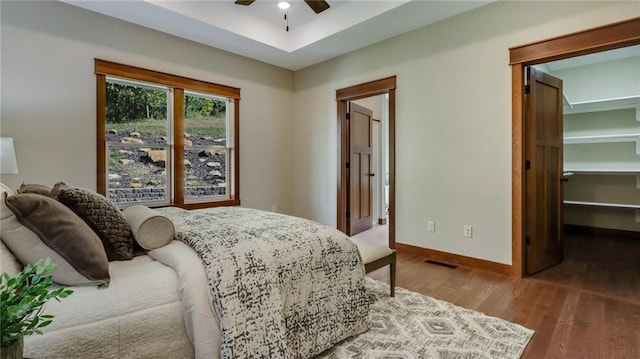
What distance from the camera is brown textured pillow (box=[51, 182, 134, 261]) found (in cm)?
141

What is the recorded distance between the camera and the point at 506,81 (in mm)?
2971

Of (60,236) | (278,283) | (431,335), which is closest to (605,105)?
(431,335)

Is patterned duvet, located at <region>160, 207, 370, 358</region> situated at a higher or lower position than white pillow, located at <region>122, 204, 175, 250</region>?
lower

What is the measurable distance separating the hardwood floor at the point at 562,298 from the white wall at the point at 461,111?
1.31 feet

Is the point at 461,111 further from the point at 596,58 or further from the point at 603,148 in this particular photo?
the point at 603,148

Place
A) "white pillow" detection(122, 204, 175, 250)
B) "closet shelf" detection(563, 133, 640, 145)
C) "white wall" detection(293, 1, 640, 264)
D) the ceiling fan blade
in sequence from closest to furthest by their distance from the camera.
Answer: "white pillow" detection(122, 204, 175, 250) → the ceiling fan blade → "white wall" detection(293, 1, 640, 264) → "closet shelf" detection(563, 133, 640, 145)

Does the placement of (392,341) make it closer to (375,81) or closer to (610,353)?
(610,353)

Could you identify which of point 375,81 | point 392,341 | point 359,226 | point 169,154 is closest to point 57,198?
point 392,341

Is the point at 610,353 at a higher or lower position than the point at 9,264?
lower

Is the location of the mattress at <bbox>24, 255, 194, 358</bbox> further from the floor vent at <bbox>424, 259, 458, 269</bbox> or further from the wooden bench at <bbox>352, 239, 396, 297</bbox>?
the floor vent at <bbox>424, 259, 458, 269</bbox>

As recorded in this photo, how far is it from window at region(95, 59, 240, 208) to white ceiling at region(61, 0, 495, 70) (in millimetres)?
558

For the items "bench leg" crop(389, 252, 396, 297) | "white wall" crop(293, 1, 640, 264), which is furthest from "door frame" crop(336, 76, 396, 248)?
"bench leg" crop(389, 252, 396, 297)

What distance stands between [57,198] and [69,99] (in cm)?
228

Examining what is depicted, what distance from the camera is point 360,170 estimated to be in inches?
194
